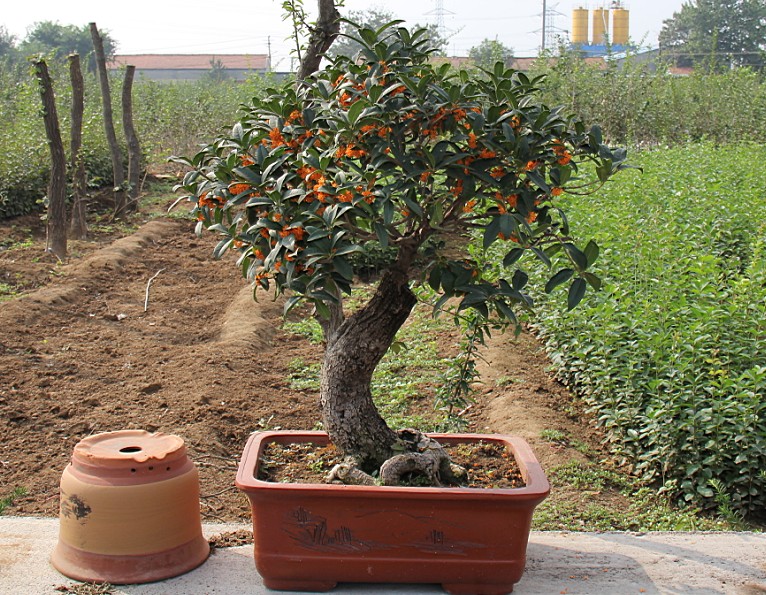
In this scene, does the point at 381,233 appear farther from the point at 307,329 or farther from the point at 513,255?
the point at 307,329

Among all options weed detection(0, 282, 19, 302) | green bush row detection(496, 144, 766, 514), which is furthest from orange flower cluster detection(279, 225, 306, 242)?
weed detection(0, 282, 19, 302)

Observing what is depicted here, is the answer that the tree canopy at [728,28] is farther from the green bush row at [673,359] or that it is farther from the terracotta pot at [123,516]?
the terracotta pot at [123,516]

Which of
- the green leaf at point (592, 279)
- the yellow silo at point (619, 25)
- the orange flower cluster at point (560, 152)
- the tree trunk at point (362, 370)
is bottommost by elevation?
the tree trunk at point (362, 370)

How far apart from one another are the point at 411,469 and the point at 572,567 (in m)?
0.71

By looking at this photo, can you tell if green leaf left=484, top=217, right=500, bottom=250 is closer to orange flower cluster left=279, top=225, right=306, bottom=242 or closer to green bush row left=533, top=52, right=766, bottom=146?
orange flower cluster left=279, top=225, right=306, bottom=242

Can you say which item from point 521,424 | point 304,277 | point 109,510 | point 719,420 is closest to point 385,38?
point 304,277

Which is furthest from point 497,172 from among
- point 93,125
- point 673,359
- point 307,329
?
point 93,125

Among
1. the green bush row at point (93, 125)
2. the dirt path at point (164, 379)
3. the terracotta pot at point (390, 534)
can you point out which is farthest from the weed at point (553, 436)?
the green bush row at point (93, 125)

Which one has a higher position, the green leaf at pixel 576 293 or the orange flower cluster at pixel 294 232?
the orange flower cluster at pixel 294 232

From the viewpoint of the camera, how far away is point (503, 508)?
282 cm

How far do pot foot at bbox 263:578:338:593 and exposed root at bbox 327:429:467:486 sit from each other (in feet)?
1.12

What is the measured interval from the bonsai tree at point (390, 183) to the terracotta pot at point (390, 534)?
21cm

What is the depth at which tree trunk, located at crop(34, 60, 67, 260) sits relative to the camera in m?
8.97

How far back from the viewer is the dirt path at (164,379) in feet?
14.4
